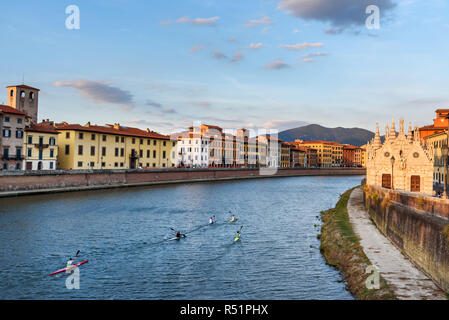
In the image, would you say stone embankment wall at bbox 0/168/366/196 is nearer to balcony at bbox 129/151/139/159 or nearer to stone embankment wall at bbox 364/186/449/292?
balcony at bbox 129/151/139/159

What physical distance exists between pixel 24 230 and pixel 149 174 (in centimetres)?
5147

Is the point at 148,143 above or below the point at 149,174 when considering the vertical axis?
above

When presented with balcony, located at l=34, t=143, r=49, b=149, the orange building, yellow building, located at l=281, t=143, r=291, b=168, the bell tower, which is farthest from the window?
yellow building, located at l=281, t=143, r=291, b=168

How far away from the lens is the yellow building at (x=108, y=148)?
7262cm

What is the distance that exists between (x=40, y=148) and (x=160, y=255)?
164 ft

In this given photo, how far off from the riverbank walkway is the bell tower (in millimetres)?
74945

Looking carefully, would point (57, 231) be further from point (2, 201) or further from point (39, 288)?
point (2, 201)

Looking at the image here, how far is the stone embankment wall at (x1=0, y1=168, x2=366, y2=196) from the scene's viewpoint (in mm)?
52875

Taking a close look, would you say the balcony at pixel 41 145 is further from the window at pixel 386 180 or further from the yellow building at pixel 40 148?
the window at pixel 386 180

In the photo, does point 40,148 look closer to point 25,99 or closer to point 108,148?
point 108,148

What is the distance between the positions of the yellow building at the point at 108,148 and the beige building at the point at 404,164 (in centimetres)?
5417

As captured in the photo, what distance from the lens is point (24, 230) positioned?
100 ft

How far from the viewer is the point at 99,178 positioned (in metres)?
68.8
